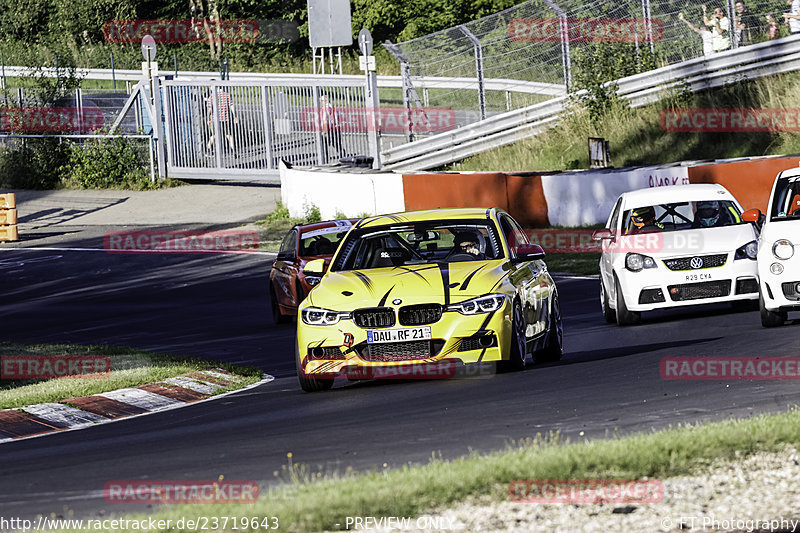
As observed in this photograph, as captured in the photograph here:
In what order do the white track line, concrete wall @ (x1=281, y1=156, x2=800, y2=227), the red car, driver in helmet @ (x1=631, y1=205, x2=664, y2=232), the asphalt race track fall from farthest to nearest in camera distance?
the white track line, concrete wall @ (x1=281, y1=156, x2=800, y2=227), the red car, driver in helmet @ (x1=631, y1=205, x2=664, y2=232), the asphalt race track

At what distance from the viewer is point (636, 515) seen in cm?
625

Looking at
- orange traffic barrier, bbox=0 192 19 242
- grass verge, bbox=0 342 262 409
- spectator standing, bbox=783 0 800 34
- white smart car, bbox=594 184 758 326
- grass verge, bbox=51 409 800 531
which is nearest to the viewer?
grass verge, bbox=51 409 800 531

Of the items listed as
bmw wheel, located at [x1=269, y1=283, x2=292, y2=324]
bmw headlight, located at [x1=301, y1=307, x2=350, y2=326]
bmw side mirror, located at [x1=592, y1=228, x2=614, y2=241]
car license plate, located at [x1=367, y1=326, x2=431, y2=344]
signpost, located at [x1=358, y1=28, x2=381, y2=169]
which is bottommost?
bmw wheel, located at [x1=269, y1=283, x2=292, y2=324]

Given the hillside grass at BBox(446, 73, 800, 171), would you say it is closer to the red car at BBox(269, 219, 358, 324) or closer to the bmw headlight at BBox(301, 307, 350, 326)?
the red car at BBox(269, 219, 358, 324)

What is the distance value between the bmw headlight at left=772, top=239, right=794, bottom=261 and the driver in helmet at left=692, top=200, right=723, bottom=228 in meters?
2.49

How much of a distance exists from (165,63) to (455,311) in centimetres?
4843

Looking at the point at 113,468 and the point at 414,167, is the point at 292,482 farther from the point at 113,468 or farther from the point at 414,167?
the point at 414,167

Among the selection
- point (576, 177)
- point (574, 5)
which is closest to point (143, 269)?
point (576, 177)

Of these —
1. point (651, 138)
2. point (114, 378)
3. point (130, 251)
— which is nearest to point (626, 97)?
point (651, 138)

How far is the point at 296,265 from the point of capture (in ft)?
61.5

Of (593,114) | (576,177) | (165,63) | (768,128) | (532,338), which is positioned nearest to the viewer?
(532,338)

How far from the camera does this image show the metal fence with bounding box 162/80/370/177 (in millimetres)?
37344

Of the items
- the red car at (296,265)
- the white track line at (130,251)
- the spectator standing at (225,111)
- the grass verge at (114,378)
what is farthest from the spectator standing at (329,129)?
the grass verge at (114,378)

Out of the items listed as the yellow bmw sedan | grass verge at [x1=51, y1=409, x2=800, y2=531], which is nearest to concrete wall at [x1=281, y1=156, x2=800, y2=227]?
the yellow bmw sedan
